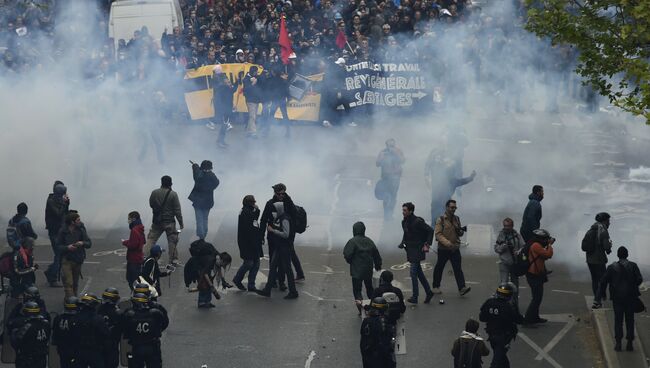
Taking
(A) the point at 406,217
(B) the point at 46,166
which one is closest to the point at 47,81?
(B) the point at 46,166

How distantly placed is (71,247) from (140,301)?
372 centimetres

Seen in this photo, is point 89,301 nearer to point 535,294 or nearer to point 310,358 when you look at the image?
point 310,358

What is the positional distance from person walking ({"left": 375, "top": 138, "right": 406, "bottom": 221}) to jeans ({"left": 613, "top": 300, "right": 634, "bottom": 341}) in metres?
6.21

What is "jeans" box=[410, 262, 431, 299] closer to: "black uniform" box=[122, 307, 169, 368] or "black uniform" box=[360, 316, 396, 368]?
"black uniform" box=[360, 316, 396, 368]

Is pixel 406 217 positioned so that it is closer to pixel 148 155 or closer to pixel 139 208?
pixel 139 208

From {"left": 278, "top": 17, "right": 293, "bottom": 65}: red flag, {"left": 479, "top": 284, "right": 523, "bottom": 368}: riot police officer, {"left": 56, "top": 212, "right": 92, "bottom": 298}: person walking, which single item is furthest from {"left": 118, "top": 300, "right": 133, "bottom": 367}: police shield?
{"left": 278, "top": 17, "right": 293, "bottom": 65}: red flag

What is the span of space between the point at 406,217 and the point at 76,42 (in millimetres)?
13494

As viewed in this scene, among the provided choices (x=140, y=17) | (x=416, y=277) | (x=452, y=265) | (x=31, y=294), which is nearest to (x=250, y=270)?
(x=416, y=277)

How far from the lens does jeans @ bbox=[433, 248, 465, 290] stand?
1636cm

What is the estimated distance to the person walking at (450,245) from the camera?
1633cm

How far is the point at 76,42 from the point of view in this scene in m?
27.7

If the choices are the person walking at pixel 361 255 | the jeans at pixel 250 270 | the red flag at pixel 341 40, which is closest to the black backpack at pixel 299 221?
the jeans at pixel 250 270

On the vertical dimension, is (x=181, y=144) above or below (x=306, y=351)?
above

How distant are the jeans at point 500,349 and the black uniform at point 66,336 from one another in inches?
160
